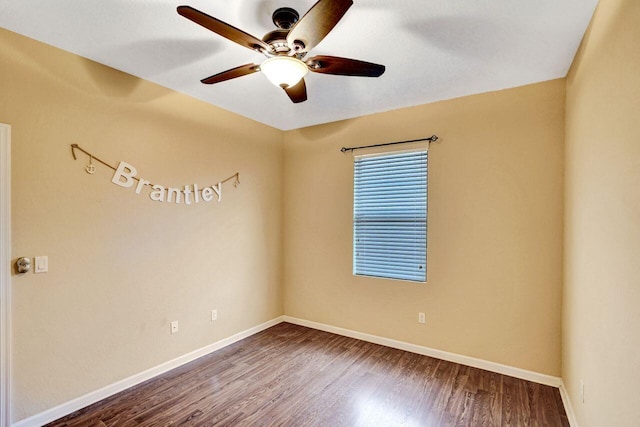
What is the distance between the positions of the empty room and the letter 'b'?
19mm

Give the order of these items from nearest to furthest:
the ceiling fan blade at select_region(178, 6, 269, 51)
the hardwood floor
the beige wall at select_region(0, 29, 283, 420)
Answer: the ceiling fan blade at select_region(178, 6, 269, 51) → the beige wall at select_region(0, 29, 283, 420) → the hardwood floor

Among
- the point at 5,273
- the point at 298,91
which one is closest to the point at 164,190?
the point at 5,273

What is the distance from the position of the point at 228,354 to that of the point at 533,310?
2.97 meters

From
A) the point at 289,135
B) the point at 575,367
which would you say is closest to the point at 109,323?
the point at 289,135

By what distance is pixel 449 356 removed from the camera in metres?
3.05

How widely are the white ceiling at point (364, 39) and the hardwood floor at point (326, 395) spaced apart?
8.69 feet

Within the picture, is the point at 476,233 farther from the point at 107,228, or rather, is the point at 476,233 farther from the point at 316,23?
the point at 107,228

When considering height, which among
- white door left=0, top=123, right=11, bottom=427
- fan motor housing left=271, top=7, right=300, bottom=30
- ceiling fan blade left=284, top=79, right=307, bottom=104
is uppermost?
fan motor housing left=271, top=7, right=300, bottom=30

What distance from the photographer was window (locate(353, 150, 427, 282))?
3.27 m

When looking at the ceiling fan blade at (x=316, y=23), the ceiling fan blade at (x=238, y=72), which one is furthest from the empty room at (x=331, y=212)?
the ceiling fan blade at (x=238, y=72)

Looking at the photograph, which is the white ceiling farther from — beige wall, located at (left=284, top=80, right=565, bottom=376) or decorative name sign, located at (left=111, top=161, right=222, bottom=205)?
decorative name sign, located at (left=111, top=161, right=222, bottom=205)

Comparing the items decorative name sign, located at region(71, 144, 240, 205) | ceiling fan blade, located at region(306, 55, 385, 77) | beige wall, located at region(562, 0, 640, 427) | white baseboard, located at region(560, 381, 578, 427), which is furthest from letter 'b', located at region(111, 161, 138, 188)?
white baseboard, located at region(560, 381, 578, 427)

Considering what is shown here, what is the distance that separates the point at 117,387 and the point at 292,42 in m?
2.93

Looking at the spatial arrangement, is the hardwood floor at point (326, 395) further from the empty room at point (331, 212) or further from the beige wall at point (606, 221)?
the beige wall at point (606, 221)
